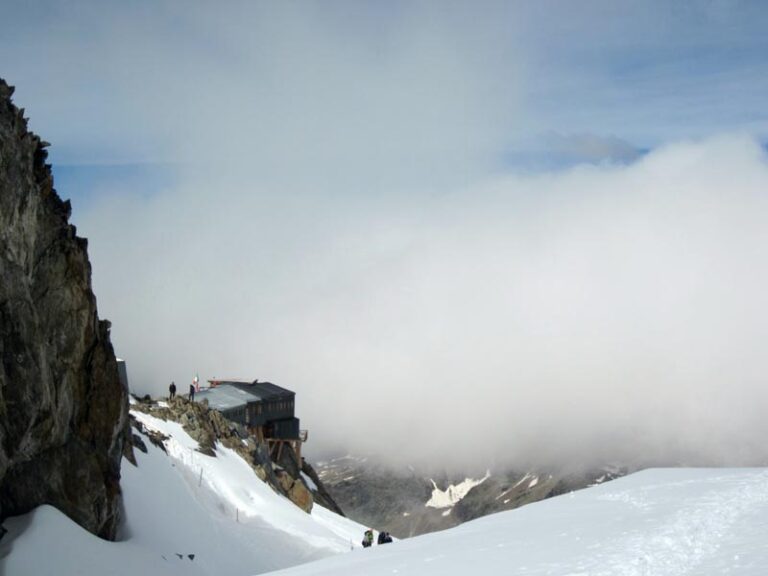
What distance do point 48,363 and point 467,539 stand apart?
13.6 meters

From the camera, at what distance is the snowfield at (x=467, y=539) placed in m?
16.3

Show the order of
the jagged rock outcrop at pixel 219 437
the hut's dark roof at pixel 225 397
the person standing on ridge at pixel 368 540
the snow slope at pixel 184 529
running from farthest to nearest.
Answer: the hut's dark roof at pixel 225 397 → the jagged rock outcrop at pixel 219 437 → the person standing on ridge at pixel 368 540 → the snow slope at pixel 184 529

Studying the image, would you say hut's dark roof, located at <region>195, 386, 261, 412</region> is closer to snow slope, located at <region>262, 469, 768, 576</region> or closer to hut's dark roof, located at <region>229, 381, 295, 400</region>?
hut's dark roof, located at <region>229, 381, 295, 400</region>

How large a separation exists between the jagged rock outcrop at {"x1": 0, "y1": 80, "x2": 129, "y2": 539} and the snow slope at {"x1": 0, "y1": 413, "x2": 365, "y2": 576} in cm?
124

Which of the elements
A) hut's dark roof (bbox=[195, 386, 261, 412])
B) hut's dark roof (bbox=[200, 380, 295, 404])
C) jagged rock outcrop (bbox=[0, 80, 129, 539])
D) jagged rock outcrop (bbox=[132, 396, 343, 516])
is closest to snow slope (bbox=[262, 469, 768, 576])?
jagged rock outcrop (bbox=[0, 80, 129, 539])

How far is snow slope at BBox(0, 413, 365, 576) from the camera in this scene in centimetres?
2444

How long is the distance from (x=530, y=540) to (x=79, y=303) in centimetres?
1703

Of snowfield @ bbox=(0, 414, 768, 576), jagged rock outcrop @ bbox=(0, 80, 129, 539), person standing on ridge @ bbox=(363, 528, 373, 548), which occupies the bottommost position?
person standing on ridge @ bbox=(363, 528, 373, 548)

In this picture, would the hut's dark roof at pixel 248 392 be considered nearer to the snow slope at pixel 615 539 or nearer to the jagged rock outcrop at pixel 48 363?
the jagged rock outcrop at pixel 48 363

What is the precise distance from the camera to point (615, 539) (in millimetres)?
18062

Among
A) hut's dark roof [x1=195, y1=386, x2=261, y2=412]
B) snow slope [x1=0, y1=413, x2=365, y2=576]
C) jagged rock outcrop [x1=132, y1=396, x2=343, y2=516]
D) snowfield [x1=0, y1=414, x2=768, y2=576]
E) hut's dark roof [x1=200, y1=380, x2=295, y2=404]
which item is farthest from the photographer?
hut's dark roof [x1=200, y1=380, x2=295, y2=404]

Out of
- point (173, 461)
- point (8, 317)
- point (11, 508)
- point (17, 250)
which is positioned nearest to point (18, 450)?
point (11, 508)

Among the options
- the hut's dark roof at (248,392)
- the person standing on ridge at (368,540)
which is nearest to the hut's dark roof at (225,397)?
the hut's dark roof at (248,392)

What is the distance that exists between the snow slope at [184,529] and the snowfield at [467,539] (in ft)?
0.21
